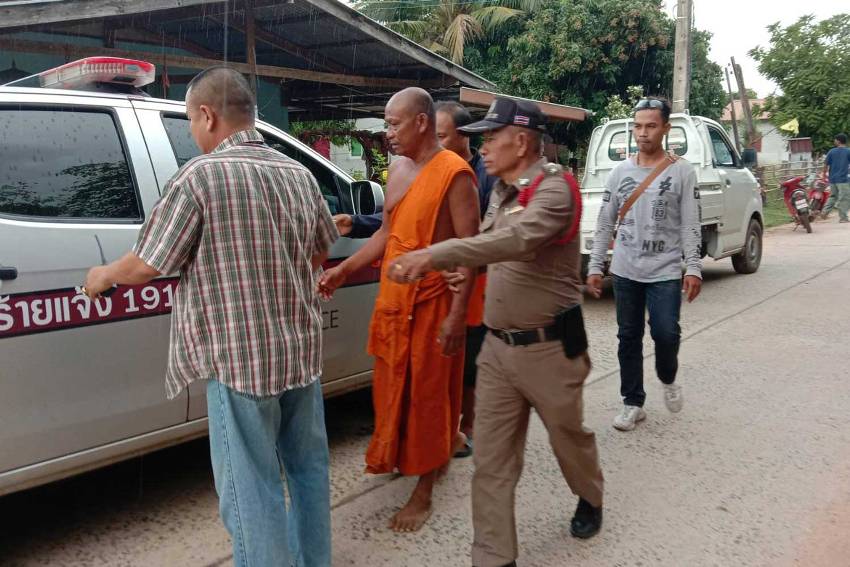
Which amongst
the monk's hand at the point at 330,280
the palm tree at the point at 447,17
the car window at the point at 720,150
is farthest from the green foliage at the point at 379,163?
the monk's hand at the point at 330,280

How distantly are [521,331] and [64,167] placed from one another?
1.86 meters

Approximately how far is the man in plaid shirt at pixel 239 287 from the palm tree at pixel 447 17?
17.0m

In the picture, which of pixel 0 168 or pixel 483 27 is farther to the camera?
pixel 483 27

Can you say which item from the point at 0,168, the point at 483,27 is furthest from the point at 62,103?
the point at 483,27

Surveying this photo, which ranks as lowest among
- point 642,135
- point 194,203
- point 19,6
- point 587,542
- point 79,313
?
point 587,542

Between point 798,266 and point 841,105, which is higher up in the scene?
point 841,105

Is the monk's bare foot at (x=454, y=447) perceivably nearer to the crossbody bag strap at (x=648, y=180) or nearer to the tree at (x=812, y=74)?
the crossbody bag strap at (x=648, y=180)

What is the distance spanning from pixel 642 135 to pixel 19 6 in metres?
4.81

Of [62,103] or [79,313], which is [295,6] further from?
[79,313]

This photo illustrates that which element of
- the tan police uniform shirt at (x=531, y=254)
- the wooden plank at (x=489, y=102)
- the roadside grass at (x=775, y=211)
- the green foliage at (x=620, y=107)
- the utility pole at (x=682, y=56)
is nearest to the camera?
the tan police uniform shirt at (x=531, y=254)

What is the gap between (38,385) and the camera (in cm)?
268

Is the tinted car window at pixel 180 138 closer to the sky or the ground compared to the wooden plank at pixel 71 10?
closer to the ground

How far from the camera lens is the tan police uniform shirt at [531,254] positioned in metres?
2.48

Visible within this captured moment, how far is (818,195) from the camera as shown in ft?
55.7
